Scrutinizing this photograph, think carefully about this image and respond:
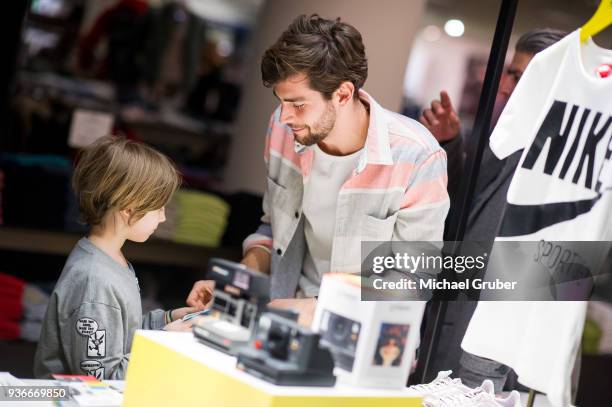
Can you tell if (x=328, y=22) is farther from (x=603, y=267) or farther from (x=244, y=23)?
(x=244, y=23)

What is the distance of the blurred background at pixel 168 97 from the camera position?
438 cm

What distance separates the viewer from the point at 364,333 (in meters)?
2.30

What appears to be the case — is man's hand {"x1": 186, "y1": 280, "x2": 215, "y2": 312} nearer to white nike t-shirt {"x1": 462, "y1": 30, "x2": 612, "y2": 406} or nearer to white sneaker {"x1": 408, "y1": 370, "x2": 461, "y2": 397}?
white sneaker {"x1": 408, "y1": 370, "x2": 461, "y2": 397}

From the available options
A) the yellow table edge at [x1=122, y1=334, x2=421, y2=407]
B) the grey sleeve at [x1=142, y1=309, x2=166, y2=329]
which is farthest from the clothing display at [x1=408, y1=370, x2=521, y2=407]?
the grey sleeve at [x1=142, y1=309, x2=166, y2=329]

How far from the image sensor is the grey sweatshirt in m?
2.82

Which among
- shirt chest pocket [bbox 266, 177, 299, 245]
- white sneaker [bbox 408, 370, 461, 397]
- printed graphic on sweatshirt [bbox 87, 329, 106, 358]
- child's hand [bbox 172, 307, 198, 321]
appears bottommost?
printed graphic on sweatshirt [bbox 87, 329, 106, 358]

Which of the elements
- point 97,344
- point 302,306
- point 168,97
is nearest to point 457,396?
point 302,306

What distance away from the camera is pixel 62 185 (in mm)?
5336

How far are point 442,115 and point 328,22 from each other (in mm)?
849

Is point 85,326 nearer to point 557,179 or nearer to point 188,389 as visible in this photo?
point 188,389

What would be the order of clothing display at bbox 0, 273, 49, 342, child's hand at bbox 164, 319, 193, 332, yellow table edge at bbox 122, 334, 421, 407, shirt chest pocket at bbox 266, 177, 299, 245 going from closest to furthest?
1. yellow table edge at bbox 122, 334, 421, 407
2. child's hand at bbox 164, 319, 193, 332
3. shirt chest pocket at bbox 266, 177, 299, 245
4. clothing display at bbox 0, 273, 49, 342

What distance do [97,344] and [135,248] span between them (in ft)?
9.18

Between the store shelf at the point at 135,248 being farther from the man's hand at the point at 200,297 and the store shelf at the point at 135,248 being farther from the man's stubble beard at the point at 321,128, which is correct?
the man's stubble beard at the point at 321,128

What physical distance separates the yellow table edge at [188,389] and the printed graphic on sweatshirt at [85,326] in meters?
0.37
